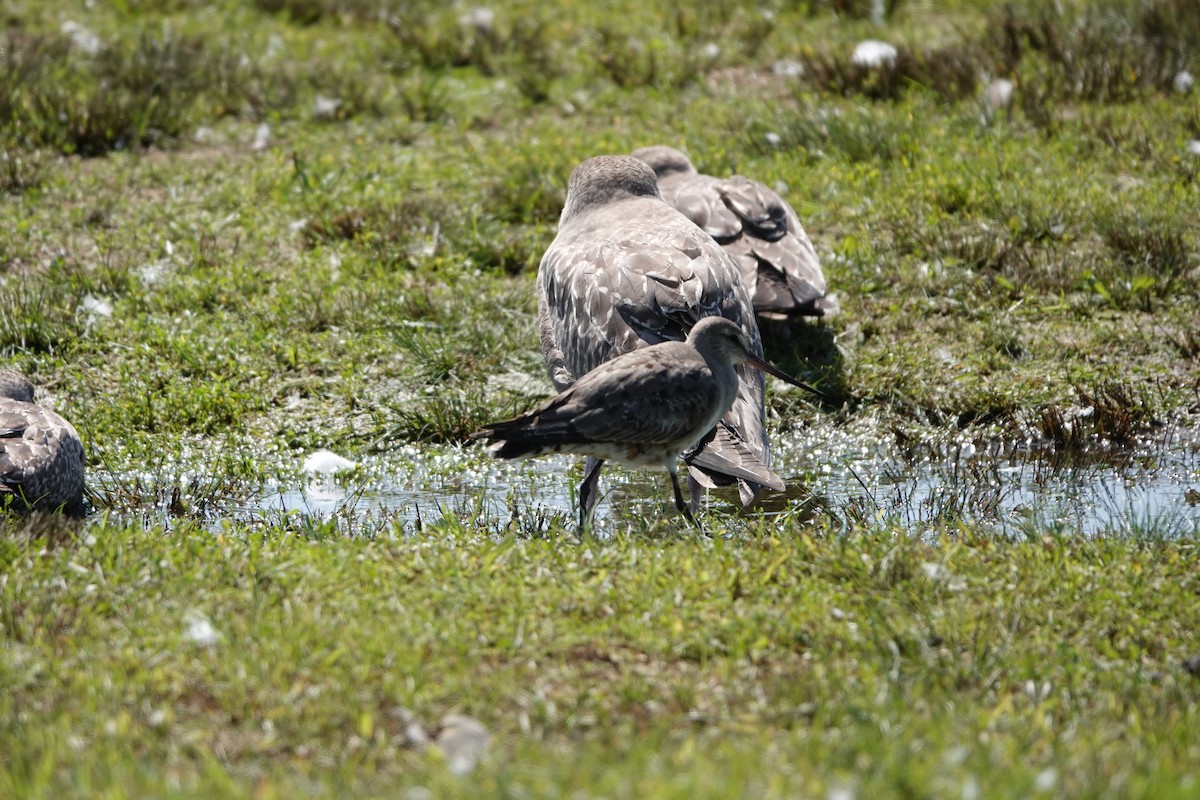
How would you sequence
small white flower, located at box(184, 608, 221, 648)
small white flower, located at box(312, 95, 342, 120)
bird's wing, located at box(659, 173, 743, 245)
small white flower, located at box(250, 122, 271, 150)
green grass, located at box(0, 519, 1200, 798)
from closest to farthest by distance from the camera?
green grass, located at box(0, 519, 1200, 798)
small white flower, located at box(184, 608, 221, 648)
bird's wing, located at box(659, 173, 743, 245)
small white flower, located at box(250, 122, 271, 150)
small white flower, located at box(312, 95, 342, 120)

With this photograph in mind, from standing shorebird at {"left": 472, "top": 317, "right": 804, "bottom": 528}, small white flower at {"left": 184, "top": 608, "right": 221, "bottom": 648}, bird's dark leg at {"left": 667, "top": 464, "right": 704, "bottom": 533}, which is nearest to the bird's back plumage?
→ bird's dark leg at {"left": 667, "top": 464, "right": 704, "bottom": 533}

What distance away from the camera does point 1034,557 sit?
505cm

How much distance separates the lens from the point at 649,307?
20.6 ft

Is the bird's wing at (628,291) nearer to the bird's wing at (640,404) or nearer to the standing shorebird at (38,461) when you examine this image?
the bird's wing at (640,404)

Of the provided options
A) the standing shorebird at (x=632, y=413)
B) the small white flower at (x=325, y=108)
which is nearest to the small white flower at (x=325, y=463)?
the standing shorebird at (x=632, y=413)

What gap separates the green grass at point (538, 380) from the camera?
12.9ft

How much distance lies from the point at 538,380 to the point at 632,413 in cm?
218

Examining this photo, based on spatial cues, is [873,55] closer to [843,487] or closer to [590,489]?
[843,487]

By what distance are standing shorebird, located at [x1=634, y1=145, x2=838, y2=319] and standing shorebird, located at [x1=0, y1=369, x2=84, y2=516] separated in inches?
140

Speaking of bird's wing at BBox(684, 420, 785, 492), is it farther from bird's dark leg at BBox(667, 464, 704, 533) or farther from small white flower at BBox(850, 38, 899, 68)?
small white flower at BBox(850, 38, 899, 68)

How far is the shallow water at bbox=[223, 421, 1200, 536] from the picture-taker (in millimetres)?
6031

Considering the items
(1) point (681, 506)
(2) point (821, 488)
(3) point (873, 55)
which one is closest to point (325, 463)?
(1) point (681, 506)

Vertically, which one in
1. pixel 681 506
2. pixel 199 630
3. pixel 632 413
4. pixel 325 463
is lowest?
pixel 325 463

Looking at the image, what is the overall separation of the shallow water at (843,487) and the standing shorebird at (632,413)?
40 centimetres
